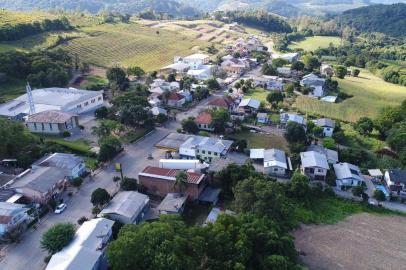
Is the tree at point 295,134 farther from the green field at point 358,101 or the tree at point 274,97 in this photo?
the green field at point 358,101

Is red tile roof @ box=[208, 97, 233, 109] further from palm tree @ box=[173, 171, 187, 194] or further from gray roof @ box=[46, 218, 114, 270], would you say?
gray roof @ box=[46, 218, 114, 270]

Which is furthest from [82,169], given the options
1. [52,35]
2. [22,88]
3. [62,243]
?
[52,35]

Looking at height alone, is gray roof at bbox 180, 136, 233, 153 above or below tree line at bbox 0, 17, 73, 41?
below

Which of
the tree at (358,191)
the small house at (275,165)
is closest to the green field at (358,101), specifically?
the small house at (275,165)

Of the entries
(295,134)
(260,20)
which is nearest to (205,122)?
(295,134)

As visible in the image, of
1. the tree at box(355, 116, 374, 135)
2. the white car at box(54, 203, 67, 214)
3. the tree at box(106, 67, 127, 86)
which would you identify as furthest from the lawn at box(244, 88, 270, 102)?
the white car at box(54, 203, 67, 214)

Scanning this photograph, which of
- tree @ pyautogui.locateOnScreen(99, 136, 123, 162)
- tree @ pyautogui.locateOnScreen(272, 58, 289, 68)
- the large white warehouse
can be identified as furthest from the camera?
tree @ pyautogui.locateOnScreen(272, 58, 289, 68)
